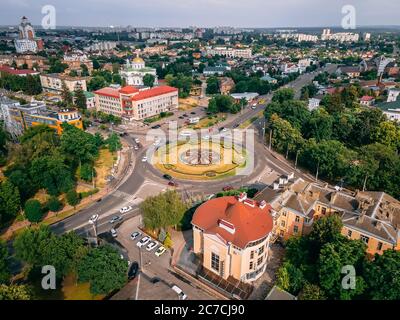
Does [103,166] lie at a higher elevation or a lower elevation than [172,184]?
higher

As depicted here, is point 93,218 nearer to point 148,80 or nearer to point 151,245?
point 151,245

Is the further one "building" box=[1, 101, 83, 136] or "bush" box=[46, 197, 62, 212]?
"building" box=[1, 101, 83, 136]

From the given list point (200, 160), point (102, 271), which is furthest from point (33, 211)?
point (200, 160)

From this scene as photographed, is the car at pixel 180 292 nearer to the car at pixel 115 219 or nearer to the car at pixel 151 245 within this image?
the car at pixel 151 245

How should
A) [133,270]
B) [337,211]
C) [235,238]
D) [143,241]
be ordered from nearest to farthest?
1. [235,238]
2. [133,270]
3. [337,211]
4. [143,241]

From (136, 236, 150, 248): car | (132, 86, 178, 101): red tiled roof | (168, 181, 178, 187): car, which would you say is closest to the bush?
(136, 236, 150, 248): car

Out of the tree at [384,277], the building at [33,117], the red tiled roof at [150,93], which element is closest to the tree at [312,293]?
the tree at [384,277]

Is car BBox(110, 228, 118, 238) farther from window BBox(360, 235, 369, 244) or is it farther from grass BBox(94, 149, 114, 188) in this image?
window BBox(360, 235, 369, 244)
